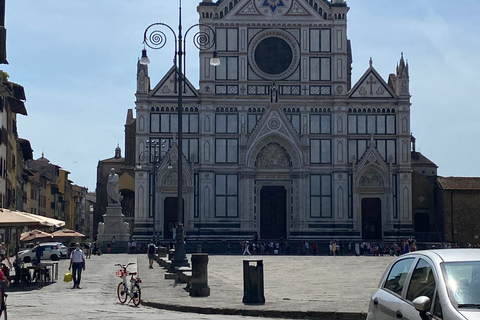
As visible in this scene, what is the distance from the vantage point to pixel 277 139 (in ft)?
193

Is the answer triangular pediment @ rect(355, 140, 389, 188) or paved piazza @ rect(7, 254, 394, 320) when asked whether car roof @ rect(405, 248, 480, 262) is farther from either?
triangular pediment @ rect(355, 140, 389, 188)

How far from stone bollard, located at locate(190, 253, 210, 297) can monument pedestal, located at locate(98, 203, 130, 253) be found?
35.8 m

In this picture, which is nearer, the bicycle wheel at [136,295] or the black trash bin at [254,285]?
the black trash bin at [254,285]

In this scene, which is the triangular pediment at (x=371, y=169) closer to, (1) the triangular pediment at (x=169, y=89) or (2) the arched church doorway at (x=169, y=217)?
(1) the triangular pediment at (x=169, y=89)

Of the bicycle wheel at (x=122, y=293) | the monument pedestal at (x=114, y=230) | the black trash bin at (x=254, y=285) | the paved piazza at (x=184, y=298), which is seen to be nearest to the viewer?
the paved piazza at (x=184, y=298)

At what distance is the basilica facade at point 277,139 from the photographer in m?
58.2

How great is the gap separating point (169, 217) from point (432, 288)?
52.2 metres

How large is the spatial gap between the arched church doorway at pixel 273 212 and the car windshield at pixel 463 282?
51695mm

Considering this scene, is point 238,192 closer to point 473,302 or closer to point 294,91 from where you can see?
point 294,91

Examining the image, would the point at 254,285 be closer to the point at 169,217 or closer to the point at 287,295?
the point at 287,295

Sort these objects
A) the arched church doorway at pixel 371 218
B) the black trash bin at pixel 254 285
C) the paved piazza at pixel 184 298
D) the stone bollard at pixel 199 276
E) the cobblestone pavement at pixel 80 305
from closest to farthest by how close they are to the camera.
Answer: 1. the cobblestone pavement at pixel 80 305
2. the paved piazza at pixel 184 298
3. the black trash bin at pixel 254 285
4. the stone bollard at pixel 199 276
5. the arched church doorway at pixel 371 218

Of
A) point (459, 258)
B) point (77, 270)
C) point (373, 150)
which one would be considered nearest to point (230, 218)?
point (373, 150)

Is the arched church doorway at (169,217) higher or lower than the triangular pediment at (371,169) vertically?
lower

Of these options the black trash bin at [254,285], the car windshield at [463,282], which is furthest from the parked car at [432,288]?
the black trash bin at [254,285]
